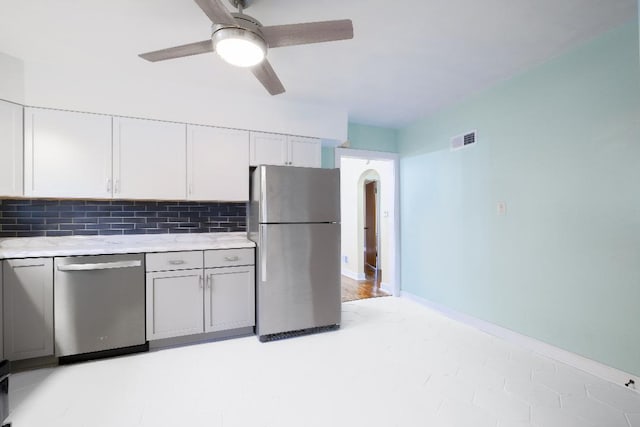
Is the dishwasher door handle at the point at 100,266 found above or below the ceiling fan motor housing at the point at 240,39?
below

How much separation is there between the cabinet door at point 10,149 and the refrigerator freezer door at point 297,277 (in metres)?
1.98

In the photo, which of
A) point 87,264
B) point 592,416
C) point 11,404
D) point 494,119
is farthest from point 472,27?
point 11,404

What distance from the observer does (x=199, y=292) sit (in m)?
2.83

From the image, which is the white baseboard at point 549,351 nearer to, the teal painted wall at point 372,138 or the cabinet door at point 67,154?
the teal painted wall at point 372,138

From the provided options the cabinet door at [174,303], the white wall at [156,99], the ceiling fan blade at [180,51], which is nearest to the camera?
the ceiling fan blade at [180,51]

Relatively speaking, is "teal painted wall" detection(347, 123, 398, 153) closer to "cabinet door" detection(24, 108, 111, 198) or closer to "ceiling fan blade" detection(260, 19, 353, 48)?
"ceiling fan blade" detection(260, 19, 353, 48)

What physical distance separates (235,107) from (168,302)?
196cm

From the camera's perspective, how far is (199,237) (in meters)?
3.29

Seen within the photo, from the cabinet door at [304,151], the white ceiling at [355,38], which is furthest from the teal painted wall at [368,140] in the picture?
the white ceiling at [355,38]

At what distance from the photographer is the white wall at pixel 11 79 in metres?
2.38

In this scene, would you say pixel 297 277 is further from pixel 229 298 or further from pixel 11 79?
pixel 11 79

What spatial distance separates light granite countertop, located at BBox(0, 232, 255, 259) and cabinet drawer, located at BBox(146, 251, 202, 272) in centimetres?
5

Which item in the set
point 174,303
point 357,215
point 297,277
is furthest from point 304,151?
point 357,215

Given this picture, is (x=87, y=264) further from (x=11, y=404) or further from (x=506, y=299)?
(x=506, y=299)
